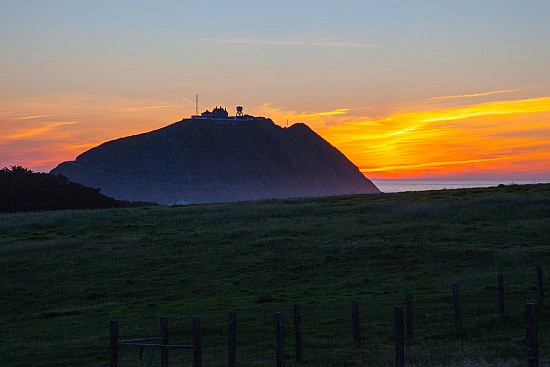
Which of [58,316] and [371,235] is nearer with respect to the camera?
[58,316]

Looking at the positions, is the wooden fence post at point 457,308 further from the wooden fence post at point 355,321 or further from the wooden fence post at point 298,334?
the wooden fence post at point 298,334

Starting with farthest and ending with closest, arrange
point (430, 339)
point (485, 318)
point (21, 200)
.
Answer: point (21, 200) < point (485, 318) < point (430, 339)

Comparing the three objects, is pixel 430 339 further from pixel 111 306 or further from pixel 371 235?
pixel 371 235

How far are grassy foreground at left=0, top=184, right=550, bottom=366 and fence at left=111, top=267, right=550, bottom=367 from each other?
10 cm

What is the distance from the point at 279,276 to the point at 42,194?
81.1 metres

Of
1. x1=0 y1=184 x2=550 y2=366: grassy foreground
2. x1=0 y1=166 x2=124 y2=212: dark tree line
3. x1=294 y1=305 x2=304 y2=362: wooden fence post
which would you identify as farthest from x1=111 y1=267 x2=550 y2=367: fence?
x1=0 y1=166 x2=124 y2=212: dark tree line

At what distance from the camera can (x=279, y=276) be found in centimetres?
4638

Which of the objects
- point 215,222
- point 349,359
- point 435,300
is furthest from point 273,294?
point 215,222

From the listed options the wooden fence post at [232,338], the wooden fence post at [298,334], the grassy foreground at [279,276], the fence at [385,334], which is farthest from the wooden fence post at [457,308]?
the wooden fence post at [232,338]

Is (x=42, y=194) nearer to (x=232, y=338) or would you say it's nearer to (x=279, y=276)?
(x=279, y=276)

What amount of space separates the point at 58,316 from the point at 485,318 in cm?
1947

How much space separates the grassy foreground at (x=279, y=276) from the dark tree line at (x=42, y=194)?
3888cm

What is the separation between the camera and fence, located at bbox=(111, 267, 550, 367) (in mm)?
24094

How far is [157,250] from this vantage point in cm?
5600
